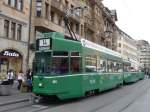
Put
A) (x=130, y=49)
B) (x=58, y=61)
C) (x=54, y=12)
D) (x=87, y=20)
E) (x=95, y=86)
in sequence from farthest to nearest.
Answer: (x=130, y=49) < (x=87, y=20) < (x=54, y=12) < (x=95, y=86) < (x=58, y=61)

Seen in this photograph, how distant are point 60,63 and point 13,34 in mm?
18377

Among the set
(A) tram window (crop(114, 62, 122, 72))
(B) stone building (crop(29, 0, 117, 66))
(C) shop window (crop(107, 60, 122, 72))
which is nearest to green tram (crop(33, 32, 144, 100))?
(B) stone building (crop(29, 0, 117, 66))

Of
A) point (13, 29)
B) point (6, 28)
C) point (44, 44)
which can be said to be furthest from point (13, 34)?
point (44, 44)

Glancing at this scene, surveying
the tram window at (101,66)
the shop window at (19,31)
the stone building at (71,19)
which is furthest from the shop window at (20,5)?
the tram window at (101,66)

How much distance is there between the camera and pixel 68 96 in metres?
18.8

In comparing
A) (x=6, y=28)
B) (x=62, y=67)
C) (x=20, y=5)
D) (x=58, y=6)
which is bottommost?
(x=62, y=67)

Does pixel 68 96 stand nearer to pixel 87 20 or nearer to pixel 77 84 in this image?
pixel 77 84

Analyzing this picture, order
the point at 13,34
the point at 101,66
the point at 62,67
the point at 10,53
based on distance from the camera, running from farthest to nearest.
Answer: the point at 13,34, the point at 10,53, the point at 101,66, the point at 62,67

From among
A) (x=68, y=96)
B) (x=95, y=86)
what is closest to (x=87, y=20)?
(x=95, y=86)

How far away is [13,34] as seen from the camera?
3575 cm

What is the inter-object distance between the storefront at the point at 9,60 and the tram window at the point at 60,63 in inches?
593

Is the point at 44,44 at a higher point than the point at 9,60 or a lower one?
lower

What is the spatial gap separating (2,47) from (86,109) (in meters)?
18.3

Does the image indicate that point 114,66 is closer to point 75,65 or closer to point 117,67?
point 117,67
